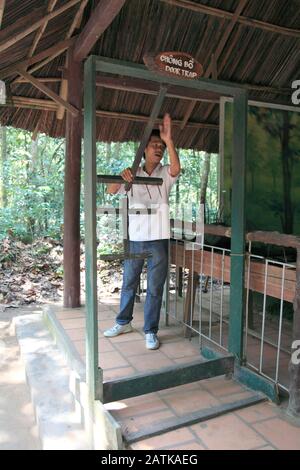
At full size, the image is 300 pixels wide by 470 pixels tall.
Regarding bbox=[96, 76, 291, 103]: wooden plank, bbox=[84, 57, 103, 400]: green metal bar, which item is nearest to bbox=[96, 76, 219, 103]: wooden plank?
bbox=[96, 76, 291, 103]: wooden plank

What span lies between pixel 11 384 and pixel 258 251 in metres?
2.52

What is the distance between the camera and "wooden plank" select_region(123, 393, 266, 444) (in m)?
2.05

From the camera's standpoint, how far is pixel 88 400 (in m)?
2.30

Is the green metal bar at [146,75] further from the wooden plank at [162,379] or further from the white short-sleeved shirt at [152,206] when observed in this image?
the wooden plank at [162,379]

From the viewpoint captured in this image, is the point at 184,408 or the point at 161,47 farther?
the point at 161,47

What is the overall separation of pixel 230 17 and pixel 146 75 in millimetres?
2182

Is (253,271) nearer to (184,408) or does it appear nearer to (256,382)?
(256,382)

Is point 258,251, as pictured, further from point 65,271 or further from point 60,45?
point 60,45

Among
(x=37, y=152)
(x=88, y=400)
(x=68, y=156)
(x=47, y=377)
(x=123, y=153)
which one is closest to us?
(x=88, y=400)

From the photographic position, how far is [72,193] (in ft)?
13.1

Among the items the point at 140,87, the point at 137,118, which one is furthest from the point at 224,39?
the point at 140,87

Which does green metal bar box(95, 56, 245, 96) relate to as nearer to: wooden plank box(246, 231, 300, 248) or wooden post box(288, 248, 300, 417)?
wooden plank box(246, 231, 300, 248)

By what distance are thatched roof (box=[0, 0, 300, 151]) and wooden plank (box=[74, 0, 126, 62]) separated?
0.24m

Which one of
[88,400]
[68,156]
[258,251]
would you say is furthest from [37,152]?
[88,400]
